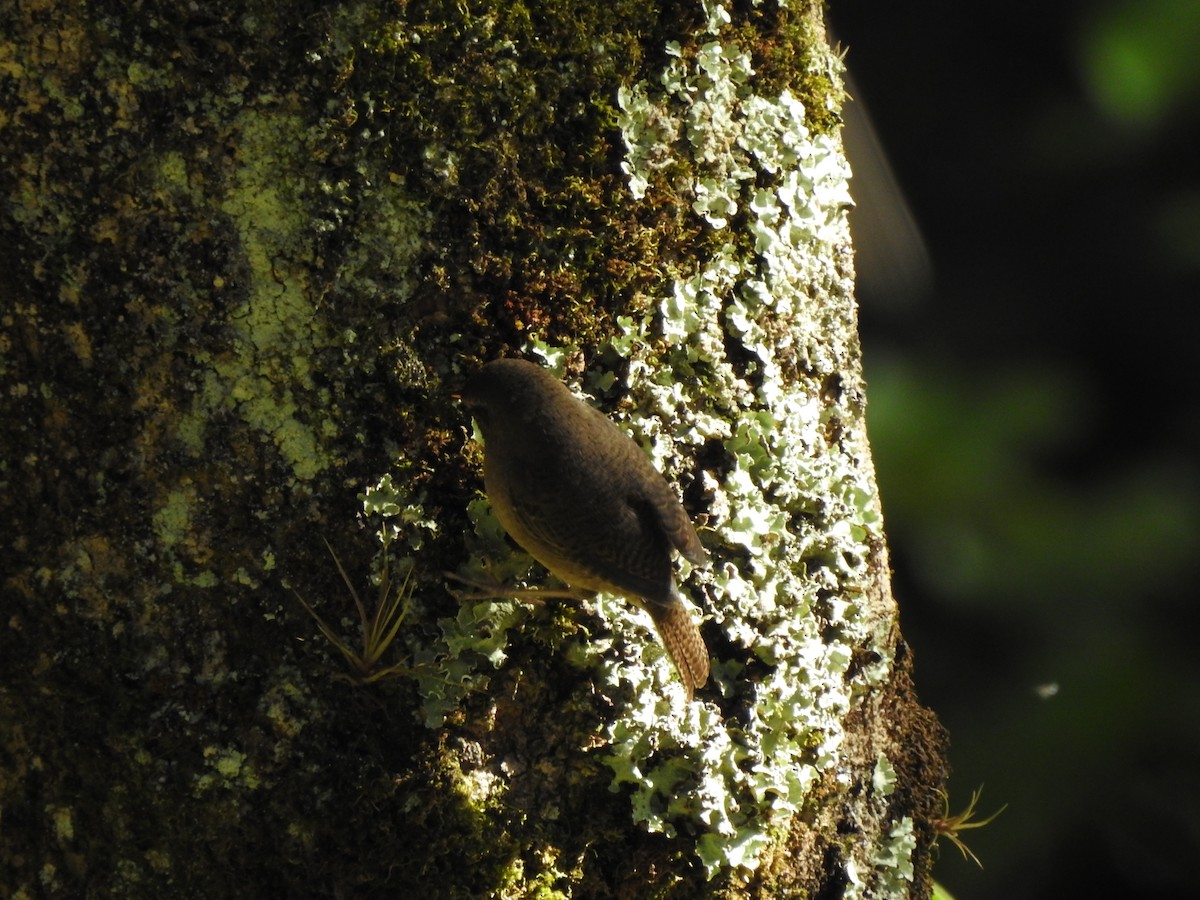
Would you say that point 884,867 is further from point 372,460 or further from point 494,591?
point 372,460

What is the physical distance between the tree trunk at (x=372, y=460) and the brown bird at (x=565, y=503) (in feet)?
0.21

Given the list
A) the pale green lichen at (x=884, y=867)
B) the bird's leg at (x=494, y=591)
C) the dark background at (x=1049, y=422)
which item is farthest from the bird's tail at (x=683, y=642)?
the dark background at (x=1049, y=422)

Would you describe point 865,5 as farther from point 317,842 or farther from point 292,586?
point 317,842

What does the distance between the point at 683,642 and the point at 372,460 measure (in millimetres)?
726

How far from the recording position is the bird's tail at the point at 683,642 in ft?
7.62

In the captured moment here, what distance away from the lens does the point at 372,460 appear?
222 centimetres

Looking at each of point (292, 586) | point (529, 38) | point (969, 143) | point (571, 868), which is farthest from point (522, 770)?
point (969, 143)

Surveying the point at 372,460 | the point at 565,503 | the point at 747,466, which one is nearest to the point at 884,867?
the point at 747,466

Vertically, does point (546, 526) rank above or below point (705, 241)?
below

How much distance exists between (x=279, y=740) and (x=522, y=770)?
48cm

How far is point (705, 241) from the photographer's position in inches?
102

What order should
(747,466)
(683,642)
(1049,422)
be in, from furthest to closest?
(1049,422) < (747,466) < (683,642)

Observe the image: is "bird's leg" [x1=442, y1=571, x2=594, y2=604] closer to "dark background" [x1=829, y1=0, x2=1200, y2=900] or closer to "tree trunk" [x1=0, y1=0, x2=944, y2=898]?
"tree trunk" [x1=0, y1=0, x2=944, y2=898]

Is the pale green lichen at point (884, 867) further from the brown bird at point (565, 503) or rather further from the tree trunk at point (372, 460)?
the brown bird at point (565, 503)
